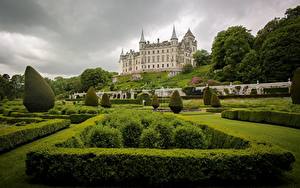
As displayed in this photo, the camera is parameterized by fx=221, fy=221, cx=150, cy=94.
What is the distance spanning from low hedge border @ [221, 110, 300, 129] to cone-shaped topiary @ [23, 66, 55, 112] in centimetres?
1610

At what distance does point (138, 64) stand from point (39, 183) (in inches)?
4192

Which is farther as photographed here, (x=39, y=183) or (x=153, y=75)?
(x=153, y=75)

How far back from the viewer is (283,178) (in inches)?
213

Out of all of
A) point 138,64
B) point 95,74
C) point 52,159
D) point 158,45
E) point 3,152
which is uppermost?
point 158,45

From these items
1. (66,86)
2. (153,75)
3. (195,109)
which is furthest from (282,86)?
(66,86)

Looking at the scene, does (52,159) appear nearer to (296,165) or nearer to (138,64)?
(296,165)

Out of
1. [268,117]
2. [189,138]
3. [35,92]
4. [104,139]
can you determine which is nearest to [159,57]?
[35,92]

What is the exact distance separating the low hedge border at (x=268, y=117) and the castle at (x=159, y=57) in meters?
78.3

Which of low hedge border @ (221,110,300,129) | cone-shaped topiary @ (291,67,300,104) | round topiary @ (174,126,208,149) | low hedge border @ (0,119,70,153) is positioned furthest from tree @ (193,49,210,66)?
round topiary @ (174,126,208,149)

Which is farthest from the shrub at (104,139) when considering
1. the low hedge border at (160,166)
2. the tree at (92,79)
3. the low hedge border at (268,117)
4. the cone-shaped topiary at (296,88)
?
the tree at (92,79)

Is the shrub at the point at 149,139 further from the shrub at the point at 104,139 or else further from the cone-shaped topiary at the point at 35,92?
the cone-shaped topiary at the point at 35,92

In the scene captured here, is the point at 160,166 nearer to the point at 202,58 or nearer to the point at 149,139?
the point at 149,139

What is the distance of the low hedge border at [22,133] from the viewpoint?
831 cm

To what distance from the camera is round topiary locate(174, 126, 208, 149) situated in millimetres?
7727
